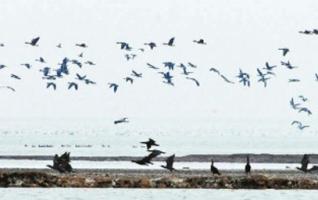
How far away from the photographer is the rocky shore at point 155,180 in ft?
264

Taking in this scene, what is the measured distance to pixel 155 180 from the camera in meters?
80.7

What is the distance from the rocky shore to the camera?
80.5 metres

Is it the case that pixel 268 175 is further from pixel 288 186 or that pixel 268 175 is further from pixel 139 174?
pixel 139 174

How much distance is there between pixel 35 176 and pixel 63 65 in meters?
20.1

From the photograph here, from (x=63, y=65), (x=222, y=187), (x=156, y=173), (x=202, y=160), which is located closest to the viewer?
(x=63, y=65)

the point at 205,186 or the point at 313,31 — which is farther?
the point at 205,186

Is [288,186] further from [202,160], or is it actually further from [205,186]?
[202,160]

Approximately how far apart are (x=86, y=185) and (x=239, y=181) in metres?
9.41

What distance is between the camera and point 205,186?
3184 inches

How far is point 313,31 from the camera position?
63.7m

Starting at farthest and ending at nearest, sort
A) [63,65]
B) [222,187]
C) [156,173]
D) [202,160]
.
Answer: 1. [202,160]
2. [156,173]
3. [222,187]
4. [63,65]

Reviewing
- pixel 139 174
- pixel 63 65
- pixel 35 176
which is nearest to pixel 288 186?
pixel 139 174
